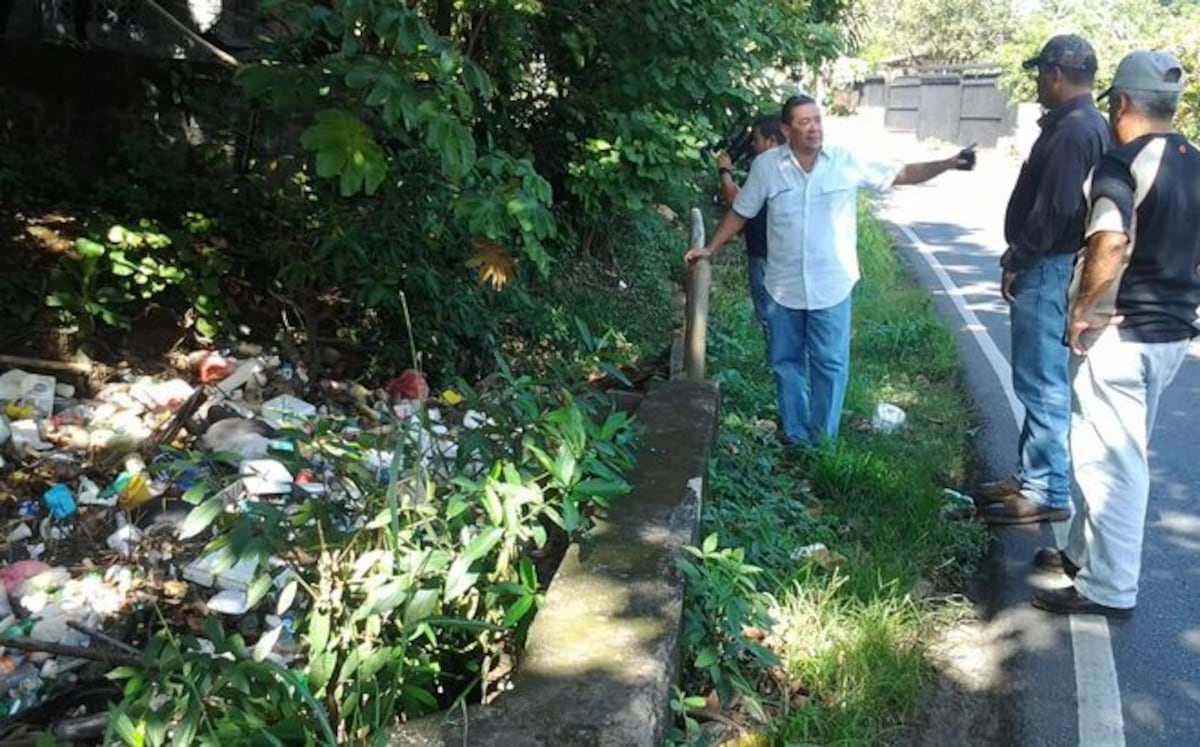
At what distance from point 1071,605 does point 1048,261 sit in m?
1.57

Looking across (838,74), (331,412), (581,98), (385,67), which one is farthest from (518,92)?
(838,74)

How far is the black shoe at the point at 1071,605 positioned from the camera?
4316 millimetres

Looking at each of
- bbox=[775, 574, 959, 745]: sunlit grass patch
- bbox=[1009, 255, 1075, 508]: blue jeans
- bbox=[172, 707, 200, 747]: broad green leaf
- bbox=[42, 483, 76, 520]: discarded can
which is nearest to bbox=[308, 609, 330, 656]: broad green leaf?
bbox=[172, 707, 200, 747]: broad green leaf

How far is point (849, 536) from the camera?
16.2 feet

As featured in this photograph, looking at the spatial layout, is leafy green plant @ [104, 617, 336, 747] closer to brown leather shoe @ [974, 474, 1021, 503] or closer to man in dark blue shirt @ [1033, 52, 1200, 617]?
man in dark blue shirt @ [1033, 52, 1200, 617]

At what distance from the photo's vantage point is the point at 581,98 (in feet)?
25.3

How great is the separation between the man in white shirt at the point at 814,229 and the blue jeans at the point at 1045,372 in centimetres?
76

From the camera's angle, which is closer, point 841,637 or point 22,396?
point 841,637

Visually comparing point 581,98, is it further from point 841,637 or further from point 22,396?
point 841,637

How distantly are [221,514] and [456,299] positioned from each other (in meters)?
3.71

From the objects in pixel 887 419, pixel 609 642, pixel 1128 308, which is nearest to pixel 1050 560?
pixel 1128 308

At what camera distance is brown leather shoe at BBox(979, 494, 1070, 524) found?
5.10 meters

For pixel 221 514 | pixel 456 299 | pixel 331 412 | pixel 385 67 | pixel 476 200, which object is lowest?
pixel 331 412

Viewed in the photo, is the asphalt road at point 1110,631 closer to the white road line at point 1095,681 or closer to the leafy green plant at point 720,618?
the white road line at point 1095,681
